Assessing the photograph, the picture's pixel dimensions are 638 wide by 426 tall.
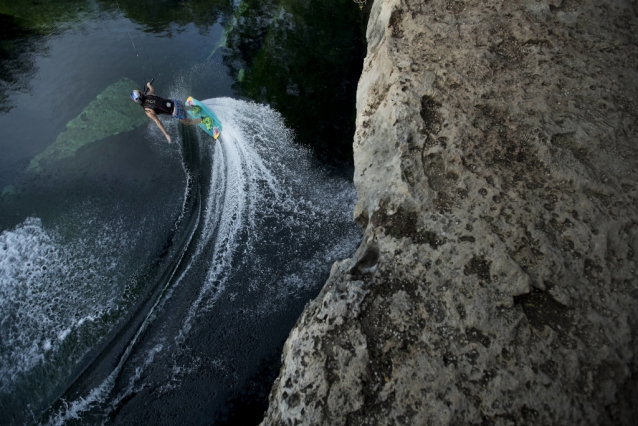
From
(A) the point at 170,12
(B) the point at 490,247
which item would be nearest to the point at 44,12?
(A) the point at 170,12

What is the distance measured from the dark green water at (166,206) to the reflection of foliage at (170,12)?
0.32ft

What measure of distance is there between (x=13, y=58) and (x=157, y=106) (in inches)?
178

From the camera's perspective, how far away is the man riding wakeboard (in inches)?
235

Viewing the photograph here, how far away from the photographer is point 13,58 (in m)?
7.86

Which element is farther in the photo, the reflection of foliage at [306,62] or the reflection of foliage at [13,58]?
the reflection of foliage at [13,58]

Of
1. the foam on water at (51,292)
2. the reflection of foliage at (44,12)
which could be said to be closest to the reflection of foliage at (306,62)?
the foam on water at (51,292)

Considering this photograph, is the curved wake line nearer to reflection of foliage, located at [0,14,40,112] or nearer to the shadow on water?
the shadow on water

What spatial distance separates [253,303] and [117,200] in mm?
2737

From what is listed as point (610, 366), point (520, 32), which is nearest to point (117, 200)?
point (520, 32)

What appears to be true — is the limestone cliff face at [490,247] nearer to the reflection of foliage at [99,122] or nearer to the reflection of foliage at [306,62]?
the reflection of foliage at [306,62]

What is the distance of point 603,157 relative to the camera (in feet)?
9.09

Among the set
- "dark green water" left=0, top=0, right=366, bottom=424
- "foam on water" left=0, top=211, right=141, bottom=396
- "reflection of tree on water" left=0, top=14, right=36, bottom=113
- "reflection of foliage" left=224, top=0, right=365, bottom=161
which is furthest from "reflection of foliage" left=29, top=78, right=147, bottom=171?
"reflection of foliage" left=224, top=0, right=365, bottom=161

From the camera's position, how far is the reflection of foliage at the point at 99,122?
245 inches

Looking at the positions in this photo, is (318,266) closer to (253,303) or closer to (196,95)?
(253,303)
